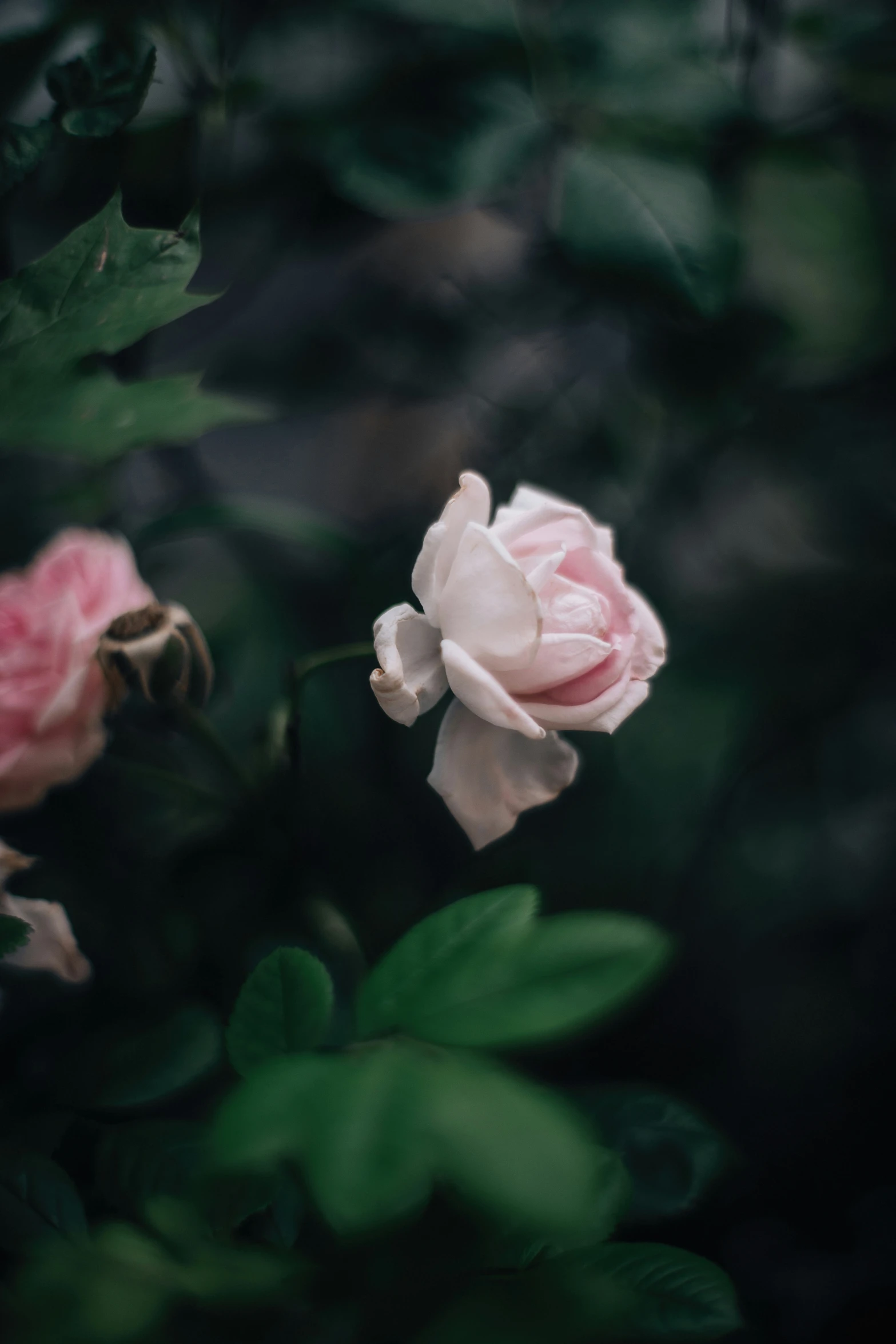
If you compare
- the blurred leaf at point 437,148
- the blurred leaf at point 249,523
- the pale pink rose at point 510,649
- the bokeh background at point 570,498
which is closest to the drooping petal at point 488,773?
the pale pink rose at point 510,649

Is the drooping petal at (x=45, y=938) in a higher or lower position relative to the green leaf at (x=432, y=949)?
lower

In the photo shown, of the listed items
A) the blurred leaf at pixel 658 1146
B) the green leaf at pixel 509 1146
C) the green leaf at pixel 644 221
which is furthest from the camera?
the green leaf at pixel 644 221

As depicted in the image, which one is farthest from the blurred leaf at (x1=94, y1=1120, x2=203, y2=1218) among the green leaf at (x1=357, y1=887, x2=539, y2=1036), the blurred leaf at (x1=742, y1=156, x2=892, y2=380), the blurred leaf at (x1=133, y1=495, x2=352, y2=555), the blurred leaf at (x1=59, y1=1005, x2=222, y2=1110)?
the blurred leaf at (x1=742, y1=156, x2=892, y2=380)

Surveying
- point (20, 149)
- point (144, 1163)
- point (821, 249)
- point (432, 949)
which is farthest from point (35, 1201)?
point (821, 249)

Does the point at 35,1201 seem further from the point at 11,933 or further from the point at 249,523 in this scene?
the point at 249,523

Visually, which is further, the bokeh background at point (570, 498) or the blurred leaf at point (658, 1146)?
the bokeh background at point (570, 498)

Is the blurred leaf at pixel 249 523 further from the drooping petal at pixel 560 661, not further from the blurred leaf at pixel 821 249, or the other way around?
the blurred leaf at pixel 821 249

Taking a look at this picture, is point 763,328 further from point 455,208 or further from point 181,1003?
point 181,1003

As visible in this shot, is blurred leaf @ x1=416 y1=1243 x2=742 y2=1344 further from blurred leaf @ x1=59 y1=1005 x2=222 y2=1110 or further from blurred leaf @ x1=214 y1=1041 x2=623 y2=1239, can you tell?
blurred leaf @ x1=59 y1=1005 x2=222 y2=1110
